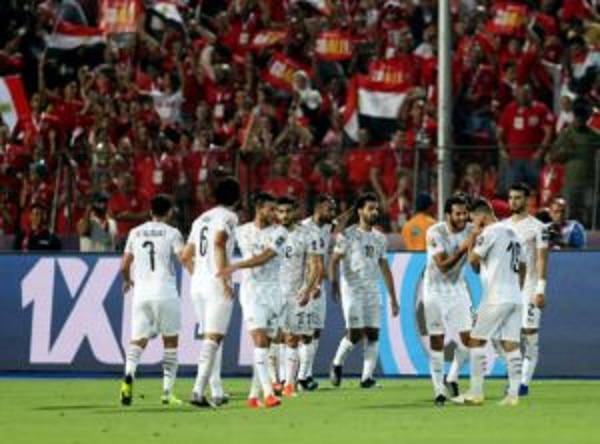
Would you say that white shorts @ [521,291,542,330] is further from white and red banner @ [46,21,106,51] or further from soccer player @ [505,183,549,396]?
white and red banner @ [46,21,106,51]

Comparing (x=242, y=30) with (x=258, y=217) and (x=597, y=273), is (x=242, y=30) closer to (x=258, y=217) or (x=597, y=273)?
(x=597, y=273)

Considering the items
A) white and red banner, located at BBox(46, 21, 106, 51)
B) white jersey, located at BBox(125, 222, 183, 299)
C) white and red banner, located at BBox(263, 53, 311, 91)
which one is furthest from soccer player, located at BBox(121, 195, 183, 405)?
white and red banner, located at BBox(46, 21, 106, 51)

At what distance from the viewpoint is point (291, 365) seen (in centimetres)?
2559

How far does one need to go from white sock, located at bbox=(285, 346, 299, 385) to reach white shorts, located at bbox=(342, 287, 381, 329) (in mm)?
1607

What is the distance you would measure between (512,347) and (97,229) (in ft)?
33.8

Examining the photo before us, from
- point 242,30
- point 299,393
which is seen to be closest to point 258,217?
point 299,393

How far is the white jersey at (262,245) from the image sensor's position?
2256 cm

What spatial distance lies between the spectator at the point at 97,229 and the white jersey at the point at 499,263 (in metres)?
9.79

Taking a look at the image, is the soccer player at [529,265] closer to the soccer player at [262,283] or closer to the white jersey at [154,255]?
the soccer player at [262,283]

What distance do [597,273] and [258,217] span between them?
23.7 ft

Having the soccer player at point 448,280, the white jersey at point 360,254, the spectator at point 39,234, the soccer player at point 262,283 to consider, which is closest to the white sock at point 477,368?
the soccer player at point 448,280

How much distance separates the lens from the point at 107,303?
30406 millimetres

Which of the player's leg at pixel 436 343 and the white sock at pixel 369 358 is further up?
the player's leg at pixel 436 343

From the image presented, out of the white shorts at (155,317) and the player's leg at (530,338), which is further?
the player's leg at (530,338)
